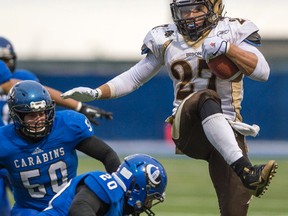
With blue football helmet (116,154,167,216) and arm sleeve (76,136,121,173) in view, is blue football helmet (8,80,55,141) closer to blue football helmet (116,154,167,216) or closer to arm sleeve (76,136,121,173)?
arm sleeve (76,136,121,173)

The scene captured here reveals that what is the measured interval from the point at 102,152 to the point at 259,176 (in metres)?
1.03

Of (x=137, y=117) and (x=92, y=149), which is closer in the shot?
(x=92, y=149)

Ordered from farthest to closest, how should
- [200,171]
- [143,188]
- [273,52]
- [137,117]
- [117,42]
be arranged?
[117,42] → [273,52] → [137,117] → [200,171] → [143,188]

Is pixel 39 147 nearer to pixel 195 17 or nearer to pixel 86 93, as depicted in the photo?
pixel 86 93

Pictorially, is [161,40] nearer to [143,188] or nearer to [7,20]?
[143,188]

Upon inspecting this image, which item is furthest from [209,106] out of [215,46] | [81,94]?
[81,94]

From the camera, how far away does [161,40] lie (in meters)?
4.86

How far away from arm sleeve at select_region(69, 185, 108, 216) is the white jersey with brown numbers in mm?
941

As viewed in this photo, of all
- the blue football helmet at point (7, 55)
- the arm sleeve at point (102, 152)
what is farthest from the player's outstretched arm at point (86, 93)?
the blue football helmet at point (7, 55)

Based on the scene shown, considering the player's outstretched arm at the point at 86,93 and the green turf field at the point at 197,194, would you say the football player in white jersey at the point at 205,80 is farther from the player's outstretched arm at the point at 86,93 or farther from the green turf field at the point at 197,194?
the green turf field at the point at 197,194

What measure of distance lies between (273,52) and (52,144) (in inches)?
516

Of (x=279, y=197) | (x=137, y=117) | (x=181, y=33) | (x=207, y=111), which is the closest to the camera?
(x=207, y=111)

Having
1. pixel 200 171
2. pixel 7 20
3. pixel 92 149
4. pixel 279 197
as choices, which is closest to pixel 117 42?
pixel 7 20

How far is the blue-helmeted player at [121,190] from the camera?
13.3ft
